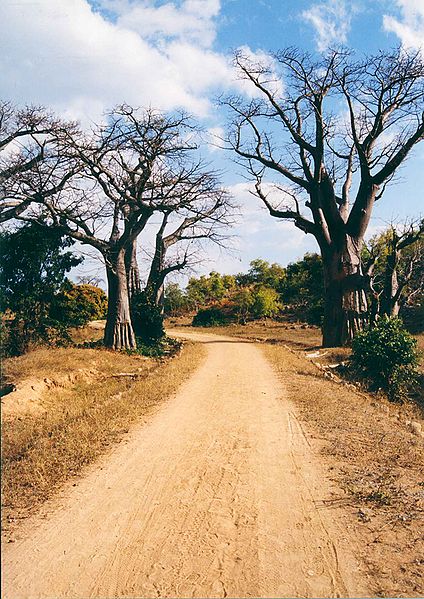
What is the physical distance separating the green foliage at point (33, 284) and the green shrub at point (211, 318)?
2205 centimetres

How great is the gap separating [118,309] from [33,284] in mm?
3324

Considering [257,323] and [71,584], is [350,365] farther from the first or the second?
[257,323]

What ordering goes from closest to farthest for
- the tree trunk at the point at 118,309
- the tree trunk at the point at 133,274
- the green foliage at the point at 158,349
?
the tree trunk at the point at 118,309
the green foliage at the point at 158,349
the tree trunk at the point at 133,274

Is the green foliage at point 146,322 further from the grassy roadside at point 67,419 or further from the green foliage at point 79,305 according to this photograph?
the grassy roadside at point 67,419

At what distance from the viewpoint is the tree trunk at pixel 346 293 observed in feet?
63.6

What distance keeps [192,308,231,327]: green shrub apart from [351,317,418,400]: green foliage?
80.0ft

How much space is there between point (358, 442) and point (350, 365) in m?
8.72

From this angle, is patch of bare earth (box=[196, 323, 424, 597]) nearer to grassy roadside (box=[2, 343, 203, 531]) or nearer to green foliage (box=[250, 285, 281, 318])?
grassy roadside (box=[2, 343, 203, 531])

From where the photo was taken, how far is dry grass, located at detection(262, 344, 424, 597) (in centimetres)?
350

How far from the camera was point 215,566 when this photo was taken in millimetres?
3451

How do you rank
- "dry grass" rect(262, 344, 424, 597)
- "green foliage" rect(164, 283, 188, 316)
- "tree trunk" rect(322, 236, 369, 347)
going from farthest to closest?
"green foliage" rect(164, 283, 188, 316)
"tree trunk" rect(322, 236, 369, 347)
"dry grass" rect(262, 344, 424, 597)

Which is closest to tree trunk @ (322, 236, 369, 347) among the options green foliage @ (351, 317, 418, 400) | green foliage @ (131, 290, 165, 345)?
green foliage @ (351, 317, 418, 400)

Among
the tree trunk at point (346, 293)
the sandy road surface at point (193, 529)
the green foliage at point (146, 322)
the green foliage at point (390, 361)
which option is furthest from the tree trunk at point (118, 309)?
the sandy road surface at point (193, 529)

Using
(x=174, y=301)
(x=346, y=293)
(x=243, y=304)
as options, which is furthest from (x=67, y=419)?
(x=174, y=301)
